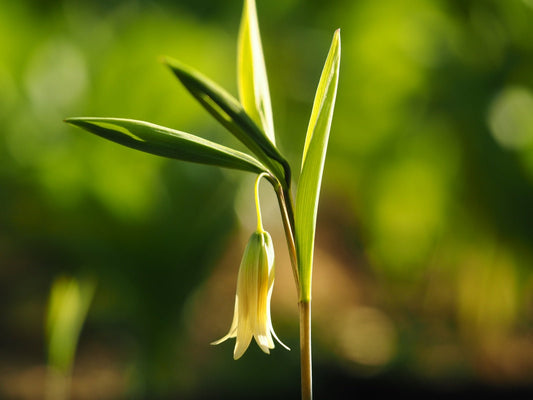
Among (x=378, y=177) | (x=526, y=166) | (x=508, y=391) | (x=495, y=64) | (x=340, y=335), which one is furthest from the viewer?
(x=378, y=177)

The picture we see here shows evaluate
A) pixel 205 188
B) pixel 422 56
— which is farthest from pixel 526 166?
pixel 205 188

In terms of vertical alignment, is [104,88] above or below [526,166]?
above

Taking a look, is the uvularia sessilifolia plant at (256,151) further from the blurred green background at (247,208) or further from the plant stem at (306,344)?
the blurred green background at (247,208)

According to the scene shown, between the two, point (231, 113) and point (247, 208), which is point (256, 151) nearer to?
point (231, 113)

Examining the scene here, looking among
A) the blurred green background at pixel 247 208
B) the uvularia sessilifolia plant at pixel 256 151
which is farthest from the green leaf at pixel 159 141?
the blurred green background at pixel 247 208

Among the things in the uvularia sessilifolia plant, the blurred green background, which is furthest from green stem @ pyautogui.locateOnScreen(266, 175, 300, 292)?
the blurred green background

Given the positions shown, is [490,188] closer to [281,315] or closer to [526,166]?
[526,166]

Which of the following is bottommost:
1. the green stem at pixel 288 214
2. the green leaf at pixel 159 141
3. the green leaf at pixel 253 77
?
the green stem at pixel 288 214

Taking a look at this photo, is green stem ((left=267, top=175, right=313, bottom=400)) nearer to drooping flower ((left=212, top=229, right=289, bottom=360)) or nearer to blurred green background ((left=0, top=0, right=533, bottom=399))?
drooping flower ((left=212, top=229, right=289, bottom=360))
